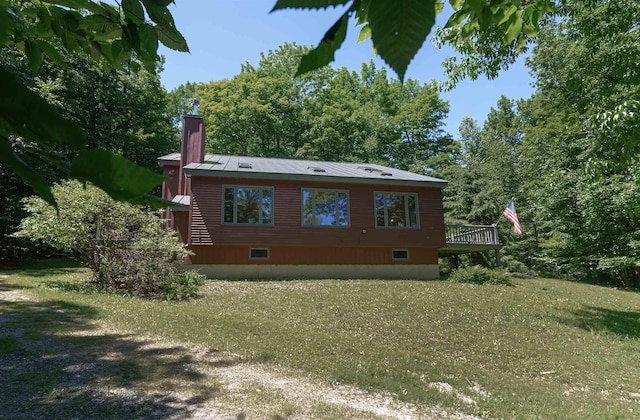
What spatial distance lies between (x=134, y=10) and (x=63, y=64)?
518 millimetres

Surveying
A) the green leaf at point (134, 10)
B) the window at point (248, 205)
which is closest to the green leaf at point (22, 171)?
the green leaf at point (134, 10)

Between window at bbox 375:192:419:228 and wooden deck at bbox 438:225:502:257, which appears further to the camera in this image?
wooden deck at bbox 438:225:502:257

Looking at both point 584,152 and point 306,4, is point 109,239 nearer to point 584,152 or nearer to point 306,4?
point 306,4

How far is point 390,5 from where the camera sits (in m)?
0.54

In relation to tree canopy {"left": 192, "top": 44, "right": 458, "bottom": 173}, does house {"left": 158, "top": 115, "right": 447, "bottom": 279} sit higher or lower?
lower

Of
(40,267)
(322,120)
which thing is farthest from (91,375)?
(322,120)

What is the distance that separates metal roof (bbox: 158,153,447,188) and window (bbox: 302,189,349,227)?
0.71 metres

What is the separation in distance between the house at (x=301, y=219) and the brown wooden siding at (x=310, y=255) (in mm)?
39

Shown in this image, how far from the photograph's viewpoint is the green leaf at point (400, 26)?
0.54 meters

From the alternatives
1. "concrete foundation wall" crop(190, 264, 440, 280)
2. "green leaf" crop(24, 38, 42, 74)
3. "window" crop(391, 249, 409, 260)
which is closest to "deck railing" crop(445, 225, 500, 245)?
"concrete foundation wall" crop(190, 264, 440, 280)

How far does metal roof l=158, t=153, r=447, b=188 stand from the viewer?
14396 mm

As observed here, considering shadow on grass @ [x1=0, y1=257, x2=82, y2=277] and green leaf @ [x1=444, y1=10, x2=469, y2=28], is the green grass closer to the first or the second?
shadow on grass @ [x1=0, y1=257, x2=82, y2=277]

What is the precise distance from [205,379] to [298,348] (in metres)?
1.92

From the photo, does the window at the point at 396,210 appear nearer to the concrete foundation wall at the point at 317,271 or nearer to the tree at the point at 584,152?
the concrete foundation wall at the point at 317,271
